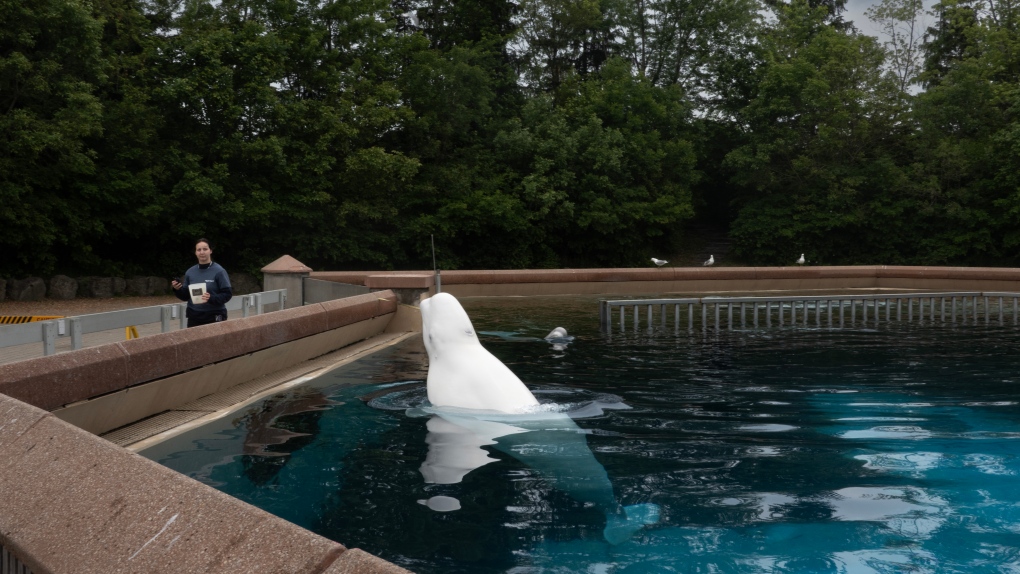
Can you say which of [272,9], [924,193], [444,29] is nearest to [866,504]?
[272,9]

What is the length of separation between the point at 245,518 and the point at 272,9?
2971cm

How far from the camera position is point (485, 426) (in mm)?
7250

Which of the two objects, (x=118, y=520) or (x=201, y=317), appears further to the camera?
(x=201, y=317)

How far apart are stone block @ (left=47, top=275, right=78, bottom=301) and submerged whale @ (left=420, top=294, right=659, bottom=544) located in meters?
18.7

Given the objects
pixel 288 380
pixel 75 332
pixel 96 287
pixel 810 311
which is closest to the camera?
pixel 75 332

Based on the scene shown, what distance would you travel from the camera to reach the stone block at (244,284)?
26.9 meters

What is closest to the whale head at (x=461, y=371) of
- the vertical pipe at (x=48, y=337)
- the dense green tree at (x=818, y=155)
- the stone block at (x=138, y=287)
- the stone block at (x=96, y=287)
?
the vertical pipe at (x=48, y=337)

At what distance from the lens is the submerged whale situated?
248 inches

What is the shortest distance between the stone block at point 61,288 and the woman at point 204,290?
15.6 meters

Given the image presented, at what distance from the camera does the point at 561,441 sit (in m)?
6.98

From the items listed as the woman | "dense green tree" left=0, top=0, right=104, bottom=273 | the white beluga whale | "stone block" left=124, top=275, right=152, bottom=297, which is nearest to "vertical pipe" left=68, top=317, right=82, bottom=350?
the woman

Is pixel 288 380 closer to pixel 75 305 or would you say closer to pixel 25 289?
pixel 75 305

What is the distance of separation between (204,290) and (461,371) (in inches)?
136

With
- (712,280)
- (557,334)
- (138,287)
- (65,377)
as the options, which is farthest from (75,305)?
(712,280)
